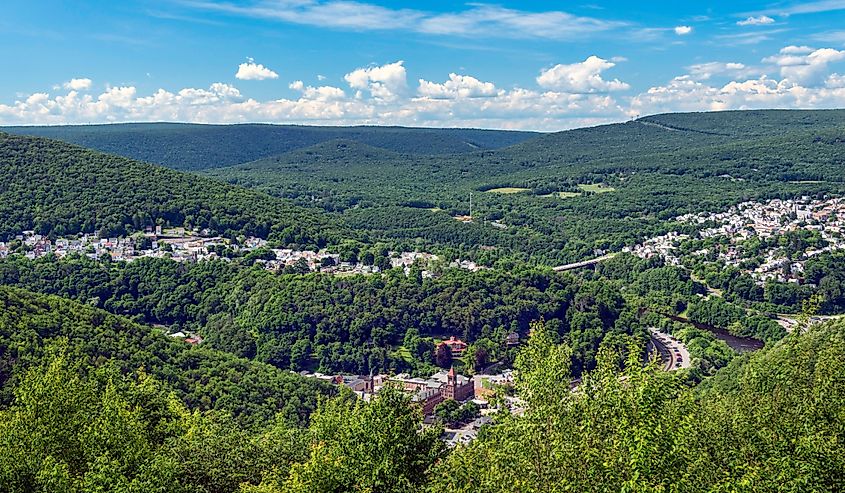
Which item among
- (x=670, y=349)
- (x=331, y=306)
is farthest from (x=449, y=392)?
(x=670, y=349)

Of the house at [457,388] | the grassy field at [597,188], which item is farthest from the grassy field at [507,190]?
the house at [457,388]

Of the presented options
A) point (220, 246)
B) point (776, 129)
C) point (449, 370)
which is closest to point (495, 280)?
point (449, 370)

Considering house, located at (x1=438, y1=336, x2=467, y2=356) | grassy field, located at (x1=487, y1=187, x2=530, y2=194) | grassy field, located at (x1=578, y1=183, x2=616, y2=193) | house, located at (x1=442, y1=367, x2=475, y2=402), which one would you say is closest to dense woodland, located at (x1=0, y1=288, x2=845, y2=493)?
house, located at (x1=442, y1=367, x2=475, y2=402)

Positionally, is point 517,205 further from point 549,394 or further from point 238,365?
point 549,394

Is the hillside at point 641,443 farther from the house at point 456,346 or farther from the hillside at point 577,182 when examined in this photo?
the hillside at point 577,182

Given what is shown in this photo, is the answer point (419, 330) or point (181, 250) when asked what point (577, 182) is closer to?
point (181, 250)
